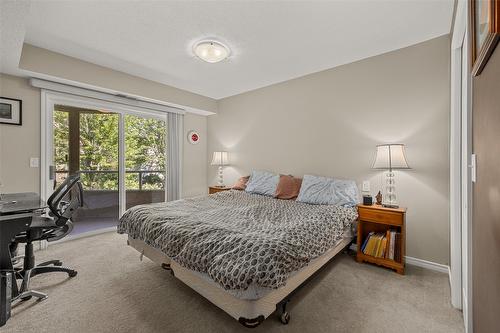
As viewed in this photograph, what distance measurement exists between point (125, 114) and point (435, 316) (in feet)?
15.3

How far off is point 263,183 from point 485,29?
3.04 metres

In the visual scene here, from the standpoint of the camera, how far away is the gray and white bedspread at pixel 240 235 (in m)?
1.36

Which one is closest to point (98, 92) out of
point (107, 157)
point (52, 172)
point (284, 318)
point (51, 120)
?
point (51, 120)

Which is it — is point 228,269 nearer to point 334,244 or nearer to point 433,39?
point 334,244

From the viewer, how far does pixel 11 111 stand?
2.74 metres

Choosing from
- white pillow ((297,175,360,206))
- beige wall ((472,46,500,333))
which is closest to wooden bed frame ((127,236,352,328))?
white pillow ((297,175,360,206))

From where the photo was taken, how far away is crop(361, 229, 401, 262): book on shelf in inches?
93.4

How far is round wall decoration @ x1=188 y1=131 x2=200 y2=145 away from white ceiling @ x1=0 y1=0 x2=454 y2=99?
1719 millimetres

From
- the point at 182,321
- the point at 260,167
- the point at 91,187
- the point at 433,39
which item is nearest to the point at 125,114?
the point at 91,187

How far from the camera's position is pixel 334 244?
2.18m

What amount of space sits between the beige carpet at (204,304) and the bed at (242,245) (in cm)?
23

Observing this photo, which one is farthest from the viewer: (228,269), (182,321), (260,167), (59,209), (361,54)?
(260,167)

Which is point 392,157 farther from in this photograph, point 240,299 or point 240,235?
point 240,299

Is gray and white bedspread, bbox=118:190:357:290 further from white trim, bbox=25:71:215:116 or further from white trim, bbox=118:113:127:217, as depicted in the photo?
white trim, bbox=25:71:215:116
